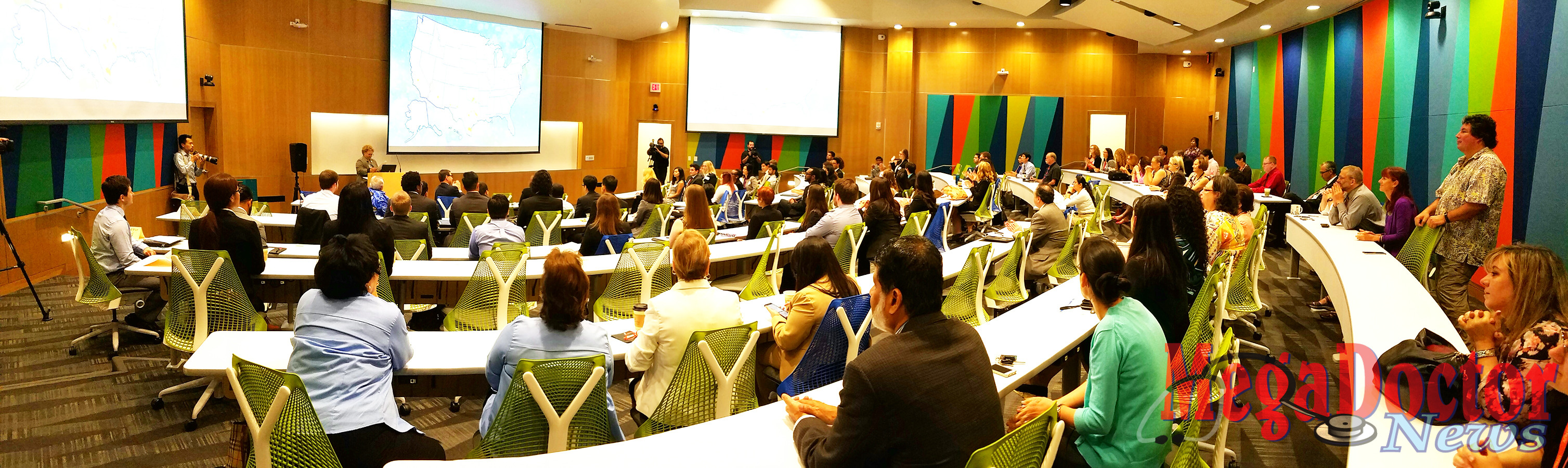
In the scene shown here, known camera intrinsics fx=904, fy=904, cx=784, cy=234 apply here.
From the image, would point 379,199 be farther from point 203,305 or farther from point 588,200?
point 203,305

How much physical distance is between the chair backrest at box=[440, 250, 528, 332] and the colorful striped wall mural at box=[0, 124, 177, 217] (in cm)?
557

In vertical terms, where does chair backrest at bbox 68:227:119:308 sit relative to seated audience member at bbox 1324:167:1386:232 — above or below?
below

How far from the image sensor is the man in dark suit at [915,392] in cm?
206

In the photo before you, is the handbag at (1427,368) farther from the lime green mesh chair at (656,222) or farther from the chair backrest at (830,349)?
the lime green mesh chair at (656,222)

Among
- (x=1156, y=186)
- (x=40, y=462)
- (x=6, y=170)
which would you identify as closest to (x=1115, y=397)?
(x=40, y=462)

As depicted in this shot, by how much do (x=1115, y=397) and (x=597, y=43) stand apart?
52.2 feet

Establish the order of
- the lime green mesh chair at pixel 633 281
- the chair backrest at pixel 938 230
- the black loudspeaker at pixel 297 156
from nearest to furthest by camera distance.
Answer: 1. the lime green mesh chair at pixel 633 281
2. the chair backrest at pixel 938 230
3. the black loudspeaker at pixel 297 156

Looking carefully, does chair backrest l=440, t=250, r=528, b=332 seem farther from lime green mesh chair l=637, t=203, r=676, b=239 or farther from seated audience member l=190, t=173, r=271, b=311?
lime green mesh chair l=637, t=203, r=676, b=239

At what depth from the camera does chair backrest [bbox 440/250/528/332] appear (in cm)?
475

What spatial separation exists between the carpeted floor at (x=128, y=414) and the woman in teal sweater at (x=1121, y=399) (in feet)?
6.01

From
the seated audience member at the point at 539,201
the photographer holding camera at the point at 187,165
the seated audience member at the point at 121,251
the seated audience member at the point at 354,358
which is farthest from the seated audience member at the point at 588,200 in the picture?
the seated audience member at the point at 354,358

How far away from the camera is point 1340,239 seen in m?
6.61

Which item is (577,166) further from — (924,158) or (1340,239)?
(1340,239)

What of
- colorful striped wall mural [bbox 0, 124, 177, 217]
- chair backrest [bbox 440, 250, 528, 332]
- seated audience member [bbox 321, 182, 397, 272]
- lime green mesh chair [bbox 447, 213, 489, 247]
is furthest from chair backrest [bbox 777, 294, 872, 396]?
colorful striped wall mural [bbox 0, 124, 177, 217]
